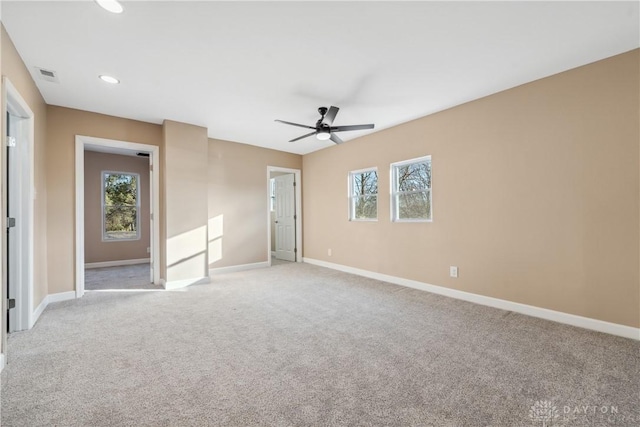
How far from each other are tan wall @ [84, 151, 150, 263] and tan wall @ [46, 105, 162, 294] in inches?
113

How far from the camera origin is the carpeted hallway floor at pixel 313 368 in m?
1.64

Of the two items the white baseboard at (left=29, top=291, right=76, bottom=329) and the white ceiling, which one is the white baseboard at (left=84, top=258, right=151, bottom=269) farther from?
the white ceiling

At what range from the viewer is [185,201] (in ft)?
15.1

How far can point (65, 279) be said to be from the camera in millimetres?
3869

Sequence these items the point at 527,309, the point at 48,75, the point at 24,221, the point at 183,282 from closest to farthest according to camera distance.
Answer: the point at 24,221, the point at 48,75, the point at 527,309, the point at 183,282

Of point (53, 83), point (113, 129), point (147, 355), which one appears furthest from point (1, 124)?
point (113, 129)

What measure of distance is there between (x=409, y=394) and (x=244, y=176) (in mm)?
4997

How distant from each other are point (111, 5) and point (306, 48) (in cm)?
144

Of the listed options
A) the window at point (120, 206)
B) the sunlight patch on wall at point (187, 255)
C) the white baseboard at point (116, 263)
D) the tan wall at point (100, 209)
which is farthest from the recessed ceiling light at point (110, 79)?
the white baseboard at point (116, 263)

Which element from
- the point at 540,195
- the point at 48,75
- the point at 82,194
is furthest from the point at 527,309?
the point at 82,194

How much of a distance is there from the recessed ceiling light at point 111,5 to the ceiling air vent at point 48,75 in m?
1.55

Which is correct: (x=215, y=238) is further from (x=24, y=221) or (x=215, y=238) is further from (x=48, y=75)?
(x=48, y=75)

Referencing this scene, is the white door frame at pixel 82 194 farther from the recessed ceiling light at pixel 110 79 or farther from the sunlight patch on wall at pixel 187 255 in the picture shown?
the recessed ceiling light at pixel 110 79

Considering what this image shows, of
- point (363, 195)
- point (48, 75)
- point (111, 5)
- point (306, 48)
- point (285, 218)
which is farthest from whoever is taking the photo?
point (285, 218)
